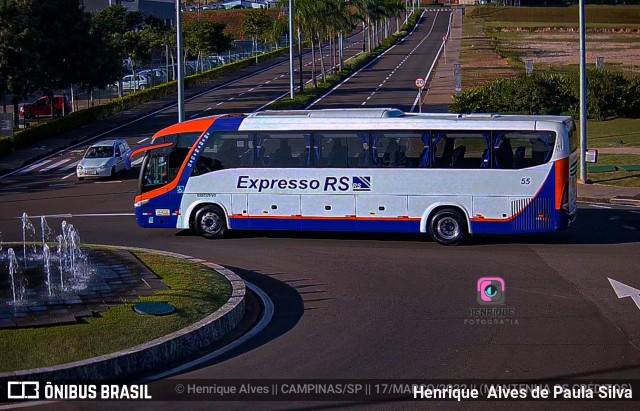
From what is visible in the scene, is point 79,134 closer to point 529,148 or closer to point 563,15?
point 529,148

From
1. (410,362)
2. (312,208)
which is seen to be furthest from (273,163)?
(410,362)

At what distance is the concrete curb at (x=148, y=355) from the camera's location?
10402 millimetres

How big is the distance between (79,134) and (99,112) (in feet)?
19.4

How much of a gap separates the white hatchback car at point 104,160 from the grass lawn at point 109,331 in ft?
63.9

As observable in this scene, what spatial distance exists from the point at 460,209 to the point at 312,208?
339 cm

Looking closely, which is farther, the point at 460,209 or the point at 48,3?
the point at 48,3

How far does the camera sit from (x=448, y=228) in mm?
20406

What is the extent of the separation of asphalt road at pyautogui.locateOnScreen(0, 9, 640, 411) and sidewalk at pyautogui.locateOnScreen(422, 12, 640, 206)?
4.38ft

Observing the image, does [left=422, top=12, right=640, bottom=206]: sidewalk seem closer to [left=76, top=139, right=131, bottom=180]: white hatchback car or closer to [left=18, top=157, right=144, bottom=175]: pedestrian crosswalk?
[left=76, top=139, right=131, bottom=180]: white hatchback car

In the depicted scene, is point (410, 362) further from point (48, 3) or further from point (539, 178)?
point (48, 3)

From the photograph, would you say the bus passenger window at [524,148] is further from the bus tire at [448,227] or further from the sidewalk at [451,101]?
the sidewalk at [451,101]

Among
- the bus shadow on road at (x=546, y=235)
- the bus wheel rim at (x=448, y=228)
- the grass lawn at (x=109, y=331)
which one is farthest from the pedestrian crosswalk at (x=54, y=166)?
the grass lawn at (x=109, y=331)

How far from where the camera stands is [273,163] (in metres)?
21.3

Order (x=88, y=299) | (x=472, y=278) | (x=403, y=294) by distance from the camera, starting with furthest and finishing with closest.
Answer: (x=472, y=278) → (x=403, y=294) → (x=88, y=299)
